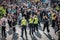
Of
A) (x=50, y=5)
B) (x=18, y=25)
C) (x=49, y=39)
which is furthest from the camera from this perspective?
(x=50, y=5)

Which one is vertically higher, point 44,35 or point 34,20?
point 34,20

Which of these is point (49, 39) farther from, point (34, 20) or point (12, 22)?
point (12, 22)

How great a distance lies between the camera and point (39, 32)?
24.8 meters

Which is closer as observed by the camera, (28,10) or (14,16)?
(14,16)

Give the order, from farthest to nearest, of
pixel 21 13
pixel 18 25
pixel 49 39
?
pixel 21 13, pixel 18 25, pixel 49 39

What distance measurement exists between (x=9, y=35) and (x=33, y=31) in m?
2.28

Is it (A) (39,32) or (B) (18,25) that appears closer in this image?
(A) (39,32)

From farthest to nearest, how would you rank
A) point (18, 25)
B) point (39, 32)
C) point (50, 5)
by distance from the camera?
point (50, 5) → point (18, 25) → point (39, 32)

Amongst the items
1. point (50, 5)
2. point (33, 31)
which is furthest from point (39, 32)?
point (50, 5)

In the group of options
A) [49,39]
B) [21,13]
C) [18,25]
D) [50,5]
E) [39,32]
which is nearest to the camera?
[49,39]

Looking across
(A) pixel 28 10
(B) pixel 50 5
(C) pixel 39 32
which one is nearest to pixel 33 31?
(C) pixel 39 32

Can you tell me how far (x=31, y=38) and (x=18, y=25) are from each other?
4189mm

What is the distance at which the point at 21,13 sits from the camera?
28609mm

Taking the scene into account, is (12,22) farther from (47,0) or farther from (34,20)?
(47,0)
